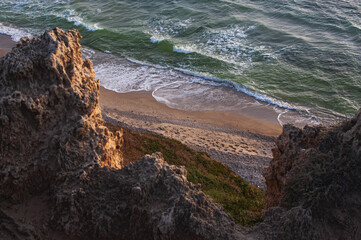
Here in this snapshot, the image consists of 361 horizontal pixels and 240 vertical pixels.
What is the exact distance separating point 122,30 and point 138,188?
31722 millimetres

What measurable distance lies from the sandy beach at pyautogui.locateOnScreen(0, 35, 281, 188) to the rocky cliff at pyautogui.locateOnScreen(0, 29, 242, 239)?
8.94m

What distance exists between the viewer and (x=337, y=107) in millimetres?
22078

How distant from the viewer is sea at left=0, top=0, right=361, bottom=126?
22641 millimetres

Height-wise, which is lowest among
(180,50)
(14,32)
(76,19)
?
(180,50)

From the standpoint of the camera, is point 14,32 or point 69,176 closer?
point 69,176

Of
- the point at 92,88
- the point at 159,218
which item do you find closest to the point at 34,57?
the point at 92,88

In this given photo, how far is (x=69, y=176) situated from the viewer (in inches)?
250

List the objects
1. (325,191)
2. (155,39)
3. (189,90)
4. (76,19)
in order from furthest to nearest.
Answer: (76,19) < (155,39) < (189,90) < (325,191)

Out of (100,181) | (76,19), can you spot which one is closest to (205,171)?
(100,181)

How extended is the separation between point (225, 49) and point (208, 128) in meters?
13.9

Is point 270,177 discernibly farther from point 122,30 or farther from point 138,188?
point 122,30

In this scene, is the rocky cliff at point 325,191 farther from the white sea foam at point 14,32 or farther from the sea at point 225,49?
the white sea foam at point 14,32

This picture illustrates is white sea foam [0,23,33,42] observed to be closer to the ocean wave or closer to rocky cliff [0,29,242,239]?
the ocean wave

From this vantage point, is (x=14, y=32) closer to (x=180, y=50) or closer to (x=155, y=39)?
(x=155, y=39)
